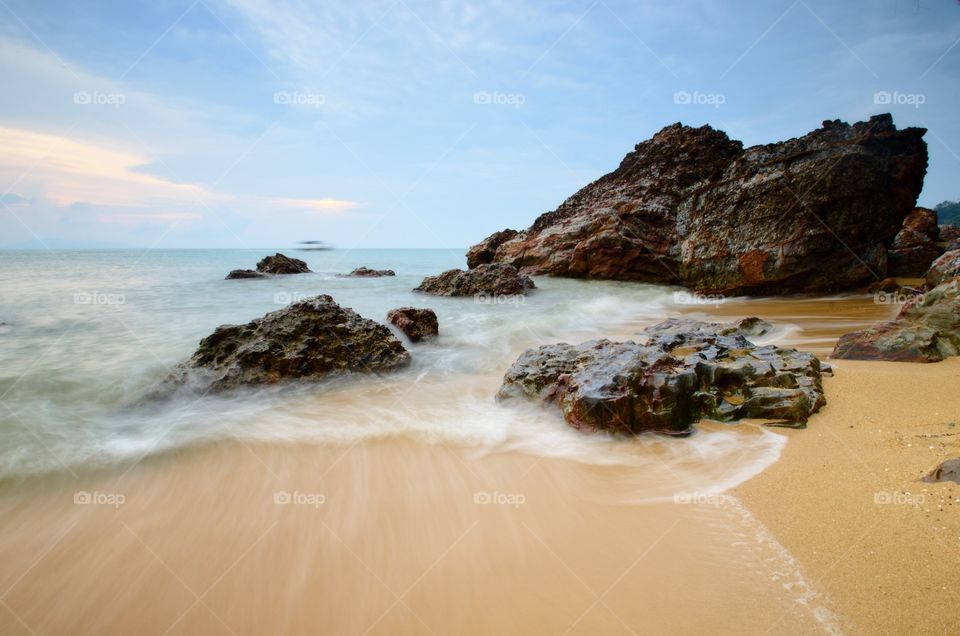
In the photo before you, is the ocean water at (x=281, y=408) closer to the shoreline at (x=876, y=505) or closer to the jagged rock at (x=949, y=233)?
the shoreline at (x=876, y=505)

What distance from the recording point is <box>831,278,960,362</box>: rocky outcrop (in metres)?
4.77

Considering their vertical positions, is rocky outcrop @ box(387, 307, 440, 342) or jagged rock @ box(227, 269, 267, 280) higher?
jagged rock @ box(227, 269, 267, 280)

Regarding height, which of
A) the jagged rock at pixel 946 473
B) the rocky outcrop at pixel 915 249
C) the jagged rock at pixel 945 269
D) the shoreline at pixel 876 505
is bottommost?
the shoreline at pixel 876 505

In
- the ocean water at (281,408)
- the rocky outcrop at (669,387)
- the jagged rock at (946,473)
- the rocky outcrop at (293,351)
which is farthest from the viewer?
the rocky outcrop at (293,351)

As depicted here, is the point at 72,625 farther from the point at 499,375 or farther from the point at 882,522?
the point at 499,375

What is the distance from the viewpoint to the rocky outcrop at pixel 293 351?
5598 mm

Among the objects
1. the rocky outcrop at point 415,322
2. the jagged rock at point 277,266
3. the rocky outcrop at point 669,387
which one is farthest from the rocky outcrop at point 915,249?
the jagged rock at point 277,266

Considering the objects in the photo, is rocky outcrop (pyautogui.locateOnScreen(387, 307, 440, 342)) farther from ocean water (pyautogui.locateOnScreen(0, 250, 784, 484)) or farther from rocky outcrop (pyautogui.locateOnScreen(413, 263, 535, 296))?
rocky outcrop (pyautogui.locateOnScreen(413, 263, 535, 296))

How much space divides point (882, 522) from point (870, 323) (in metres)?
7.71

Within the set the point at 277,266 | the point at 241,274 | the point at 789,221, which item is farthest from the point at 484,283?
the point at 277,266

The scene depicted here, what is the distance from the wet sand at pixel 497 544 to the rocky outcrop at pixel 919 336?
1.29m

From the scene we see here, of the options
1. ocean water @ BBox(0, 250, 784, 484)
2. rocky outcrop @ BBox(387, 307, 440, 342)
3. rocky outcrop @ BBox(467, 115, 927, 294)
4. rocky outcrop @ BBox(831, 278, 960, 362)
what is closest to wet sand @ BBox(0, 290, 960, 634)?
ocean water @ BBox(0, 250, 784, 484)

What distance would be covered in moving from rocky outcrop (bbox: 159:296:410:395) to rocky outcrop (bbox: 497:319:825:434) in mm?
2130

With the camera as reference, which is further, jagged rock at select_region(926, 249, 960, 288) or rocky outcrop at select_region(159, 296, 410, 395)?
jagged rock at select_region(926, 249, 960, 288)
